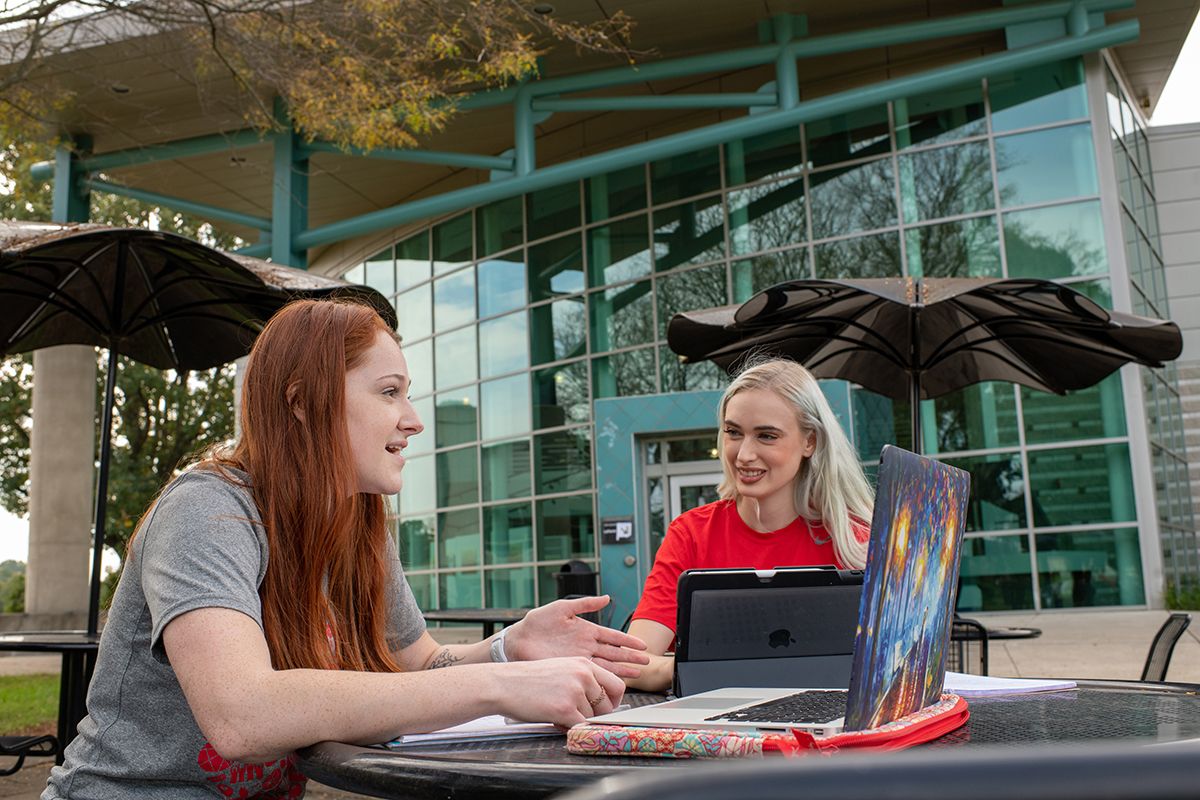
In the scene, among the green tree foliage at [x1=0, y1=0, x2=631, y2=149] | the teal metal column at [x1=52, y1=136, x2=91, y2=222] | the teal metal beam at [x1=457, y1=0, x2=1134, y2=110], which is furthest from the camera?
the teal metal column at [x1=52, y1=136, x2=91, y2=222]

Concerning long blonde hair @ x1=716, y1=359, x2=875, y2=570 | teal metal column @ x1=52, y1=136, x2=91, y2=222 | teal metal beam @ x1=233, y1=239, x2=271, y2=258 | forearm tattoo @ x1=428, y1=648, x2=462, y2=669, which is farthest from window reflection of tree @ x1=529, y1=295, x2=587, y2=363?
forearm tattoo @ x1=428, y1=648, x2=462, y2=669

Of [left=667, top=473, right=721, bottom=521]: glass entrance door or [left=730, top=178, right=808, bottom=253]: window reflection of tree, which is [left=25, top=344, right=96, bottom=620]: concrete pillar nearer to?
[left=667, top=473, right=721, bottom=521]: glass entrance door

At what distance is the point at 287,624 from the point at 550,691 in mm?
501

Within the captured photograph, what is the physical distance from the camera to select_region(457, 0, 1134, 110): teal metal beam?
1400 cm

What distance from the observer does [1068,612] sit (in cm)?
1327

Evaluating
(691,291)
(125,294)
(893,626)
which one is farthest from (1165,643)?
(691,291)

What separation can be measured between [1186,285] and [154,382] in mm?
23377

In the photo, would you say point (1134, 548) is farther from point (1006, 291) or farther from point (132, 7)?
point (132, 7)

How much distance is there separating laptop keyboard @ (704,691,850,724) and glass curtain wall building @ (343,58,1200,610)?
12680 millimetres

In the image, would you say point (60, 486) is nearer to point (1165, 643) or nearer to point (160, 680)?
point (1165, 643)

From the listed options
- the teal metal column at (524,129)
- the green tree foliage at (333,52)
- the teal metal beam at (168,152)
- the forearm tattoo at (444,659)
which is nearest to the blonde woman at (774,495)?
the forearm tattoo at (444,659)

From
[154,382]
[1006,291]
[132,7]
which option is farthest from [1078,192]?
[154,382]

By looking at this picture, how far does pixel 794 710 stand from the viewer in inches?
57.5

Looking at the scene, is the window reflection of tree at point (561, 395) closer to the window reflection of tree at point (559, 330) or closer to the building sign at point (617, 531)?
the window reflection of tree at point (559, 330)
